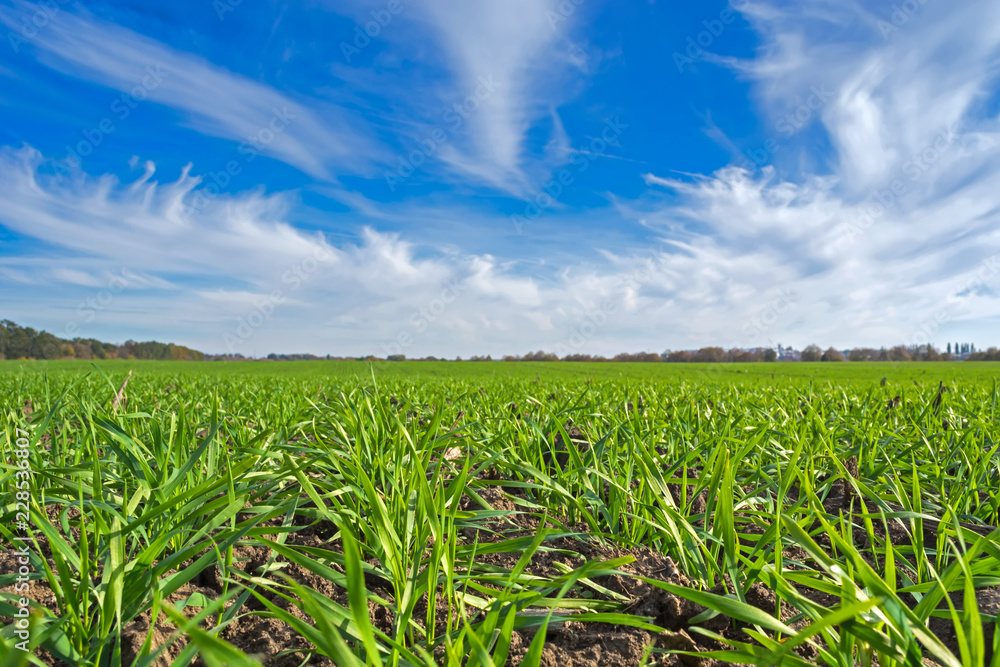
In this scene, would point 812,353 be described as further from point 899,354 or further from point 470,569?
point 470,569

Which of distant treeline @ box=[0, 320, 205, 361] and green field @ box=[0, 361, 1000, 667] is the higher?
distant treeline @ box=[0, 320, 205, 361]

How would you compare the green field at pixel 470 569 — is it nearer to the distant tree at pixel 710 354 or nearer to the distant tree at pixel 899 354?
the distant tree at pixel 710 354

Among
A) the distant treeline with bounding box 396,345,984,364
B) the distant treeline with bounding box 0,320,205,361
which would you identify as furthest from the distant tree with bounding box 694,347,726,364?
the distant treeline with bounding box 0,320,205,361

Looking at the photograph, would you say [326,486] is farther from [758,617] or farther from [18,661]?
[758,617]

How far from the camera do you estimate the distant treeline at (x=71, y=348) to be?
62.5 m

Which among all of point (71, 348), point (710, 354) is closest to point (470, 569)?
point (710, 354)

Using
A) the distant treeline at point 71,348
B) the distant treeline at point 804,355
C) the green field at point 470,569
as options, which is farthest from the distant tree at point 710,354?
the green field at point 470,569

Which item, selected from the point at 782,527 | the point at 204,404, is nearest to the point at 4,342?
the point at 204,404

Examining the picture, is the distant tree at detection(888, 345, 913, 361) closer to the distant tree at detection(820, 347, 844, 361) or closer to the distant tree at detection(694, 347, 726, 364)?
the distant tree at detection(820, 347, 844, 361)

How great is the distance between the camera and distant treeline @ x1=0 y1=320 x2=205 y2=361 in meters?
62.5

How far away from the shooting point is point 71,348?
73.0 meters

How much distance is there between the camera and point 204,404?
3.77m

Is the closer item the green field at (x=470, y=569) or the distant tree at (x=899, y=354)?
the green field at (x=470, y=569)

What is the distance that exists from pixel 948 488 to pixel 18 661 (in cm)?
307
